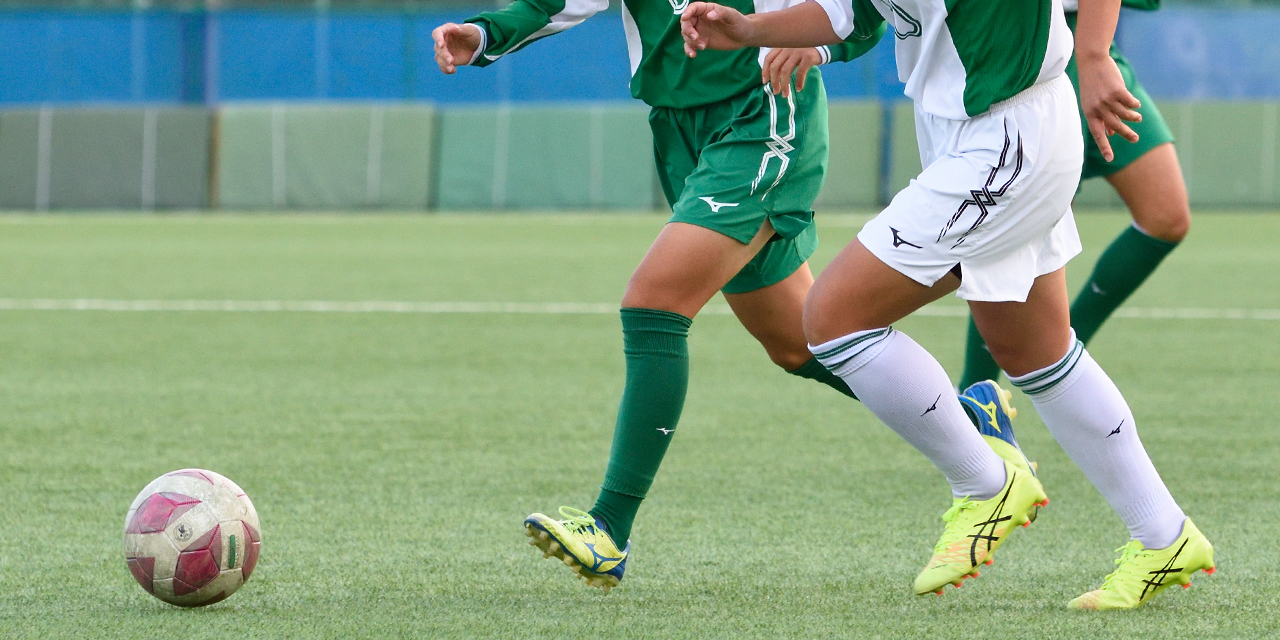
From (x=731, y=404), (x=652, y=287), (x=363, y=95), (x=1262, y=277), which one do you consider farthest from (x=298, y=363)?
(x=363, y=95)

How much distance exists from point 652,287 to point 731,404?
297 cm

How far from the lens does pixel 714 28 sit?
3271 millimetres

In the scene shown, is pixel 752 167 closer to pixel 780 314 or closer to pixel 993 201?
pixel 780 314

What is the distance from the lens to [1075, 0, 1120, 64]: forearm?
2.88 metres

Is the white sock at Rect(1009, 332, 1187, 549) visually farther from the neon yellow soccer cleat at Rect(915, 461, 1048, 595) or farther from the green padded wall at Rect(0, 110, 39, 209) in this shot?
the green padded wall at Rect(0, 110, 39, 209)

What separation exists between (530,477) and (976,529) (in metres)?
1.90

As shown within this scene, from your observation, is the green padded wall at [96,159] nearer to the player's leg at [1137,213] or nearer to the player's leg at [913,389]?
the player's leg at [1137,213]

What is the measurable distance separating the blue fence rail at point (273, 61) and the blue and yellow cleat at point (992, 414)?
21.8 metres

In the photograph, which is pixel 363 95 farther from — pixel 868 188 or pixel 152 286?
pixel 152 286

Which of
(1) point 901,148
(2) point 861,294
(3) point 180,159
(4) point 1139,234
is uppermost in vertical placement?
(2) point 861,294

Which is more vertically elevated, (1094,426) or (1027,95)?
(1027,95)

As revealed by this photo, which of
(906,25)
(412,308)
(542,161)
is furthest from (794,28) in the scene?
(542,161)

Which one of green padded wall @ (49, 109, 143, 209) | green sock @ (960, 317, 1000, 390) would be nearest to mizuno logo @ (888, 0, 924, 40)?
→ green sock @ (960, 317, 1000, 390)

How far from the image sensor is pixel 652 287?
11.7ft
